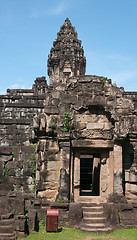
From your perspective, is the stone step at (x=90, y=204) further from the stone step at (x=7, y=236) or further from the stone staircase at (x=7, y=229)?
the stone step at (x=7, y=236)

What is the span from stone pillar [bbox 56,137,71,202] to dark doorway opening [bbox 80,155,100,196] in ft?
12.4

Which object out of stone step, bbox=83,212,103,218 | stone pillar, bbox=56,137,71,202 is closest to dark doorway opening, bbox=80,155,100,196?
stone step, bbox=83,212,103,218

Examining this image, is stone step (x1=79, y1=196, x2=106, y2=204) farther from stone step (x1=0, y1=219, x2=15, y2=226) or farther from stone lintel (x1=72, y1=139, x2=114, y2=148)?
stone step (x1=0, y1=219, x2=15, y2=226)

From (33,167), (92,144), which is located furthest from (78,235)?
(33,167)

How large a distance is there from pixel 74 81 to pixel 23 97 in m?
9.93

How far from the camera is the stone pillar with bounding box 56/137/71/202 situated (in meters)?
10.4

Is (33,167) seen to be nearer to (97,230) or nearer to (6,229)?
(6,229)

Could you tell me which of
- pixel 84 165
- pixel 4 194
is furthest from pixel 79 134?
pixel 84 165

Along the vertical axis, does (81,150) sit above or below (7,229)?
above

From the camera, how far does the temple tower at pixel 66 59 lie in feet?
101

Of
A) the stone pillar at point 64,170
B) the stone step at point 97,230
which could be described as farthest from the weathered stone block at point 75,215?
the stone pillar at point 64,170

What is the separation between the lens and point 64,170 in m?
10.6

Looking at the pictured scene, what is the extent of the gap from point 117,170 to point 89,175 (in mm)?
6387

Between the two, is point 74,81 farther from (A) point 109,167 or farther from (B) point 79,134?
(A) point 109,167
